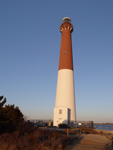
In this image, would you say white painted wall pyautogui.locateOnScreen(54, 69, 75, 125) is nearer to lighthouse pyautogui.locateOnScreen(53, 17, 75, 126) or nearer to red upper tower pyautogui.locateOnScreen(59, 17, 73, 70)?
lighthouse pyautogui.locateOnScreen(53, 17, 75, 126)

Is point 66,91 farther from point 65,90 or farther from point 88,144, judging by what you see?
point 88,144

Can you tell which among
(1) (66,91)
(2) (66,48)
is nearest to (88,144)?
(1) (66,91)

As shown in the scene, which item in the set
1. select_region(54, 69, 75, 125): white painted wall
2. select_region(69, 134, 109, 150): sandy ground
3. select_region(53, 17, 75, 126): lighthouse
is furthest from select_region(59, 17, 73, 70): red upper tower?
select_region(69, 134, 109, 150): sandy ground

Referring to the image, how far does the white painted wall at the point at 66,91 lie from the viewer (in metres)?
26.1

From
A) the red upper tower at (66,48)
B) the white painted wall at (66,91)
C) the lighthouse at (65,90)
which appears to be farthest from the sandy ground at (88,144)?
the red upper tower at (66,48)

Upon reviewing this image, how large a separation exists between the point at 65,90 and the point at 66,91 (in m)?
0.25

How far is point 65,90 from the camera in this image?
2656 cm

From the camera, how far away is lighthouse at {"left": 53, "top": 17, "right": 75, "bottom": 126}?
25.3 metres

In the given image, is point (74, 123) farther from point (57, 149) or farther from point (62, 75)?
point (57, 149)

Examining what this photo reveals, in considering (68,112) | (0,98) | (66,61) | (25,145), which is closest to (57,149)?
(25,145)

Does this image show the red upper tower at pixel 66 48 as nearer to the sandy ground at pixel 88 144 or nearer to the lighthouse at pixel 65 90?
the lighthouse at pixel 65 90

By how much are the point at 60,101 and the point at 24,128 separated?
14387mm

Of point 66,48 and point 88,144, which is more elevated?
point 66,48

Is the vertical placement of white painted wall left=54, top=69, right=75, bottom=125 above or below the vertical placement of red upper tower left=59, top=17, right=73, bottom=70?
below
